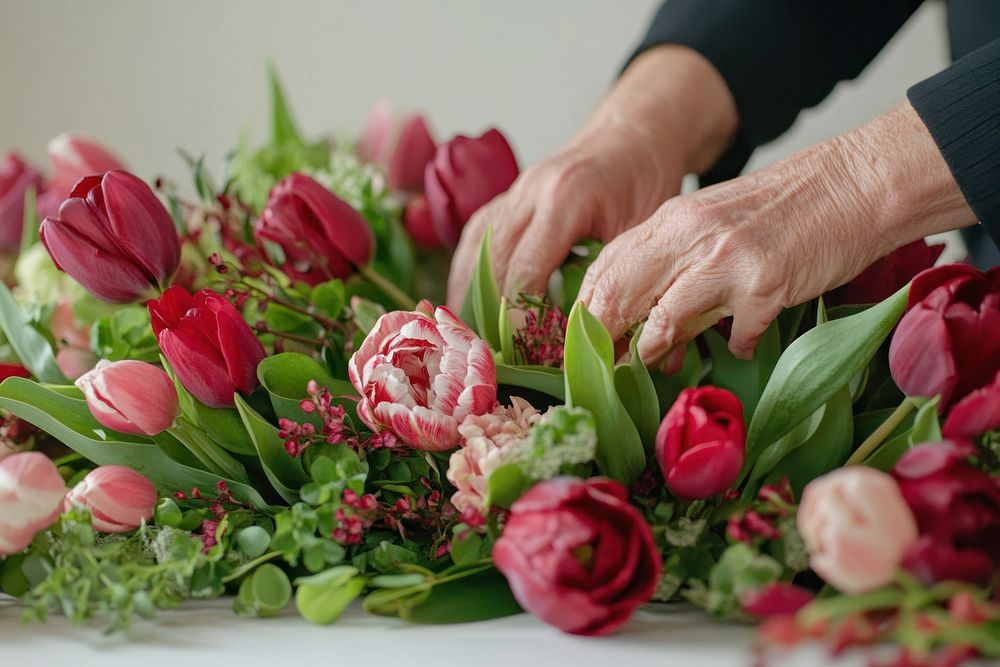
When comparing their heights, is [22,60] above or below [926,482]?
above

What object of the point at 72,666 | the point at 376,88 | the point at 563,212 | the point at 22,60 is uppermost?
the point at 22,60

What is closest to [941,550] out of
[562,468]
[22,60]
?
[562,468]

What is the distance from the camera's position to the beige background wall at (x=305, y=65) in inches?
61.4

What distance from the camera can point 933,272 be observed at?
1.27 feet

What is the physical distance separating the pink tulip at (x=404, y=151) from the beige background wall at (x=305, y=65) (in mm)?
767

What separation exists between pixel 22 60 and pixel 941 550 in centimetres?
169

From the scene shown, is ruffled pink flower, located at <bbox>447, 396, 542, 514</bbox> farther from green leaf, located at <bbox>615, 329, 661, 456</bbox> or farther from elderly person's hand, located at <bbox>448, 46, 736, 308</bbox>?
elderly person's hand, located at <bbox>448, 46, 736, 308</bbox>

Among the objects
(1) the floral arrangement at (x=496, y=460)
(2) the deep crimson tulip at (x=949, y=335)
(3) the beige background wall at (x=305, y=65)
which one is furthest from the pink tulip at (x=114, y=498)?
(3) the beige background wall at (x=305, y=65)

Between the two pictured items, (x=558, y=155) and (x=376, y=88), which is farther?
(x=376, y=88)

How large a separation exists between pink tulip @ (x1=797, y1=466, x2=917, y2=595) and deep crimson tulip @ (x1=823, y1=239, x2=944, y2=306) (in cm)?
22

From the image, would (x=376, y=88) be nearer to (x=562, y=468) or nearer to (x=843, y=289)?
(x=843, y=289)

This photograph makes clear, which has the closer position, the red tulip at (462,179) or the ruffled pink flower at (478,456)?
the ruffled pink flower at (478,456)

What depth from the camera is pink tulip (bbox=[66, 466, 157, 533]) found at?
1.38 ft

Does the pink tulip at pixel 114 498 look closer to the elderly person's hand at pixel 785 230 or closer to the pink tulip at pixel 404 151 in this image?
the elderly person's hand at pixel 785 230
